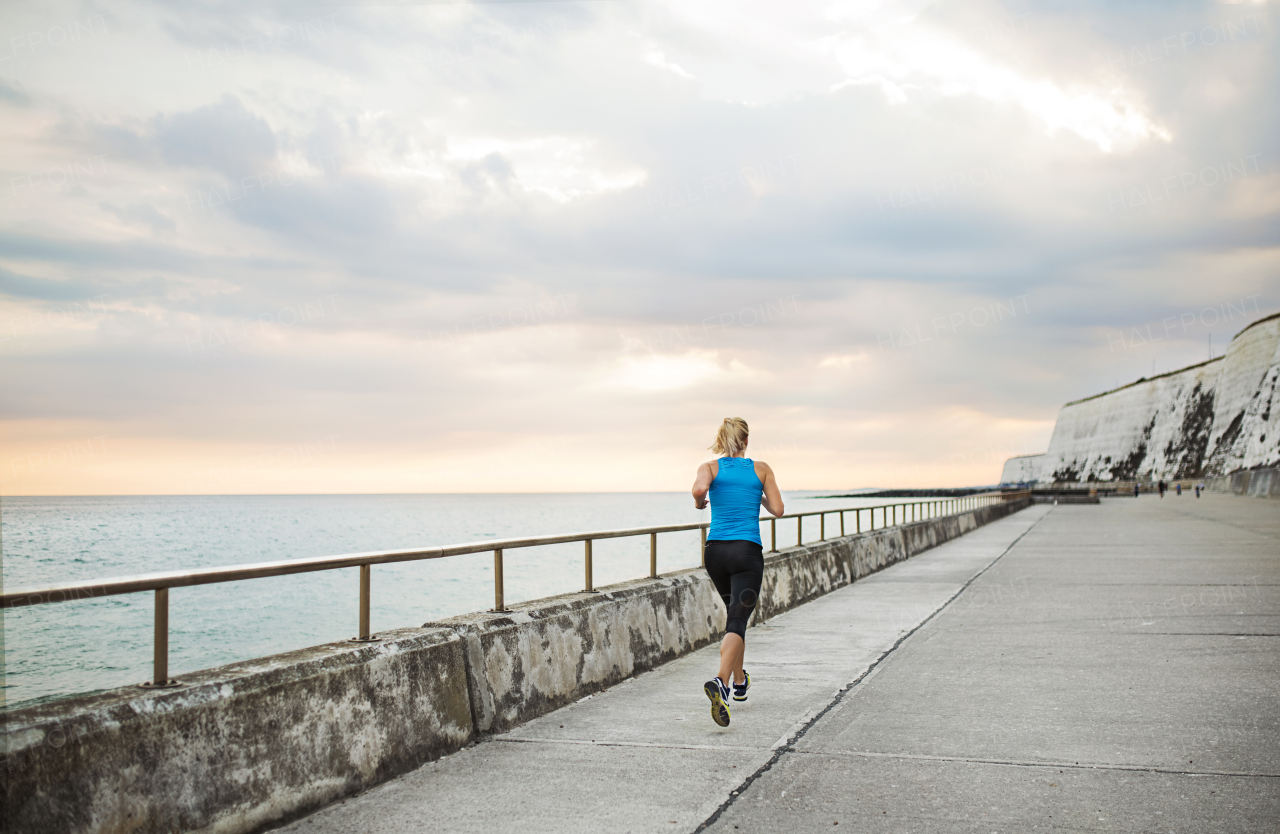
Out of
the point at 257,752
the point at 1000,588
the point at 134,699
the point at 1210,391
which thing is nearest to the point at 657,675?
the point at 257,752

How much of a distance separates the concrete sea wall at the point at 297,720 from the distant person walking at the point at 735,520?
1.35 meters

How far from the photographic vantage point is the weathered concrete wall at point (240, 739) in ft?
12.4

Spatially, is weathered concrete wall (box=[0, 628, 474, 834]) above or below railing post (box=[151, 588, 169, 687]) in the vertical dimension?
below

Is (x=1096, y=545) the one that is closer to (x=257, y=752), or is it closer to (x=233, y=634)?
(x=257, y=752)

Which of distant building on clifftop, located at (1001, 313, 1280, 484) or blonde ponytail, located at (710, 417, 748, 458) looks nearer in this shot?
blonde ponytail, located at (710, 417, 748, 458)

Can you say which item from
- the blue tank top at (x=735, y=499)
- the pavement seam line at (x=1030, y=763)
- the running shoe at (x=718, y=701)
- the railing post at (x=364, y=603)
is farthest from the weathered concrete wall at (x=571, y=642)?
the pavement seam line at (x=1030, y=763)

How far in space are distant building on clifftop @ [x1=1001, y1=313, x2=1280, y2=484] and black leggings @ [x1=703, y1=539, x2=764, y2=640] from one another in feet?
262

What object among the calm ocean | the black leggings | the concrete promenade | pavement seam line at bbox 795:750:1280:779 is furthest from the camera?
the calm ocean

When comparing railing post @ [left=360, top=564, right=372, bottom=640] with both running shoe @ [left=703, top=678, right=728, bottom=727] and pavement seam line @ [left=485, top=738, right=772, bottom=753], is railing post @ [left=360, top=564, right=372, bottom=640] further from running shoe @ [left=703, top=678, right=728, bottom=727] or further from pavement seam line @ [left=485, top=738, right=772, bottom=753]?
running shoe @ [left=703, top=678, right=728, bottom=727]

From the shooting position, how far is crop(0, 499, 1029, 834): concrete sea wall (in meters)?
3.83

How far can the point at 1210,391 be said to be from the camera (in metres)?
110

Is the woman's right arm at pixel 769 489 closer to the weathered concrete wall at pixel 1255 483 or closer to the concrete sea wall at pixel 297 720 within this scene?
the concrete sea wall at pixel 297 720

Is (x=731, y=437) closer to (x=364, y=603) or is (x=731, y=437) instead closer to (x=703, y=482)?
(x=703, y=482)

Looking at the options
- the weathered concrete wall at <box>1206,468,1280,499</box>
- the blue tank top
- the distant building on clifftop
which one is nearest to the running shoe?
the blue tank top
